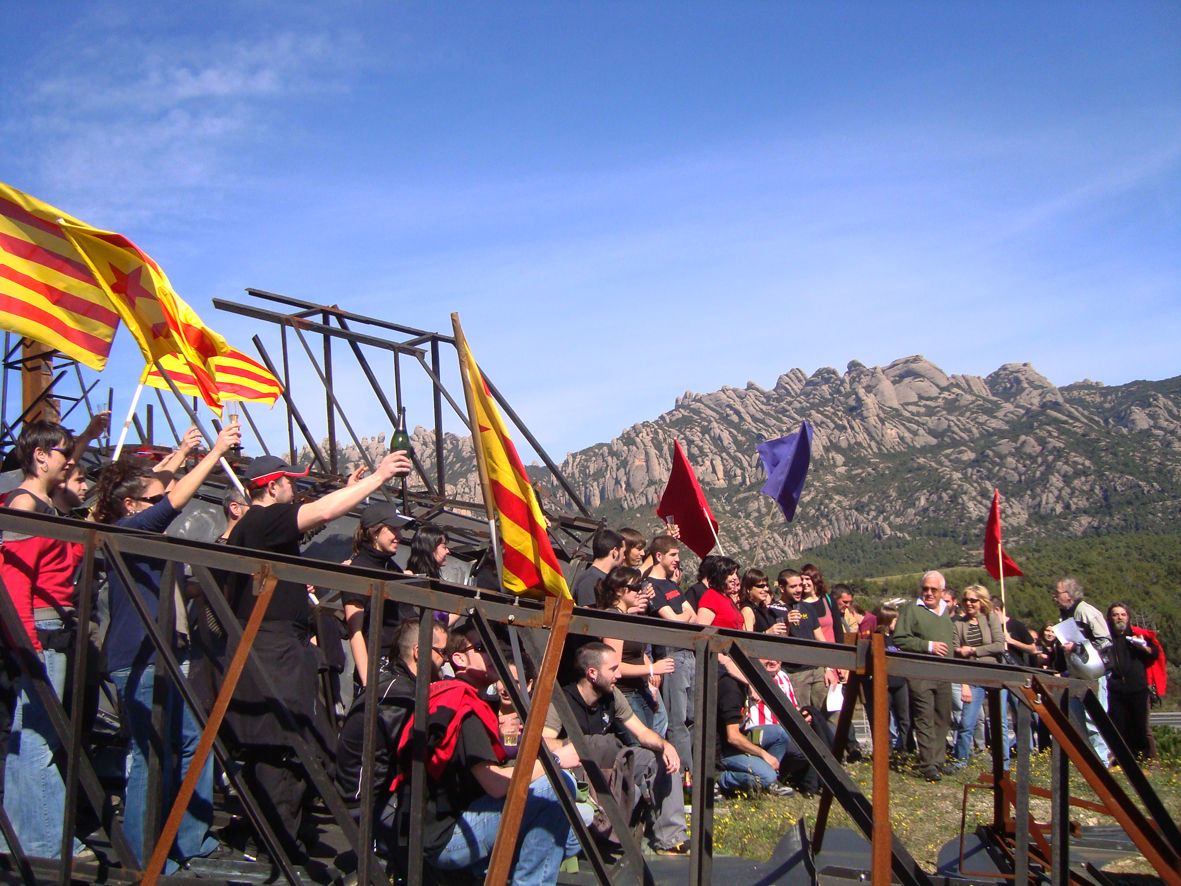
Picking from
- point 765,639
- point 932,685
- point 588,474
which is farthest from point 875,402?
point 765,639

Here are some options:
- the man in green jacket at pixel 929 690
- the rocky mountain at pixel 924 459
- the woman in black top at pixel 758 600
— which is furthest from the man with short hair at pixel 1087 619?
the rocky mountain at pixel 924 459

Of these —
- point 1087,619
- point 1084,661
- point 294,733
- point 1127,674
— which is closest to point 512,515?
point 294,733

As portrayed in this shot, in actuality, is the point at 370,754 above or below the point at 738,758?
above

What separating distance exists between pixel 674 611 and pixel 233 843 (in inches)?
138

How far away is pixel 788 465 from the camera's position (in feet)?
38.8

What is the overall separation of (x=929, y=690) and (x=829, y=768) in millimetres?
6030

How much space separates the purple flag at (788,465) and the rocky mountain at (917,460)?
50859mm

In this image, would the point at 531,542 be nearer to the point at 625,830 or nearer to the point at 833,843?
the point at 625,830

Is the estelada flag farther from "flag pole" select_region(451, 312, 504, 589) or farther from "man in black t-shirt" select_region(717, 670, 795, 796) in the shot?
"man in black t-shirt" select_region(717, 670, 795, 796)

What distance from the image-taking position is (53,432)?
16.1ft

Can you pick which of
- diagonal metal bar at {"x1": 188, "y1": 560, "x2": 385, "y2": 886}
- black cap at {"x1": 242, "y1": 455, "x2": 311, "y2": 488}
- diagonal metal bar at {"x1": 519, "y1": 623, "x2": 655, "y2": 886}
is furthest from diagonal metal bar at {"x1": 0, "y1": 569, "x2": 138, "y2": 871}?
diagonal metal bar at {"x1": 519, "y1": 623, "x2": 655, "y2": 886}

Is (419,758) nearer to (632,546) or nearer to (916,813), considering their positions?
(632,546)

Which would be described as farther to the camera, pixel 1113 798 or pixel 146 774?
pixel 146 774

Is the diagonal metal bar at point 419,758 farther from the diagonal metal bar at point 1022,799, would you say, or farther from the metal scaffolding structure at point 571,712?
the diagonal metal bar at point 1022,799
